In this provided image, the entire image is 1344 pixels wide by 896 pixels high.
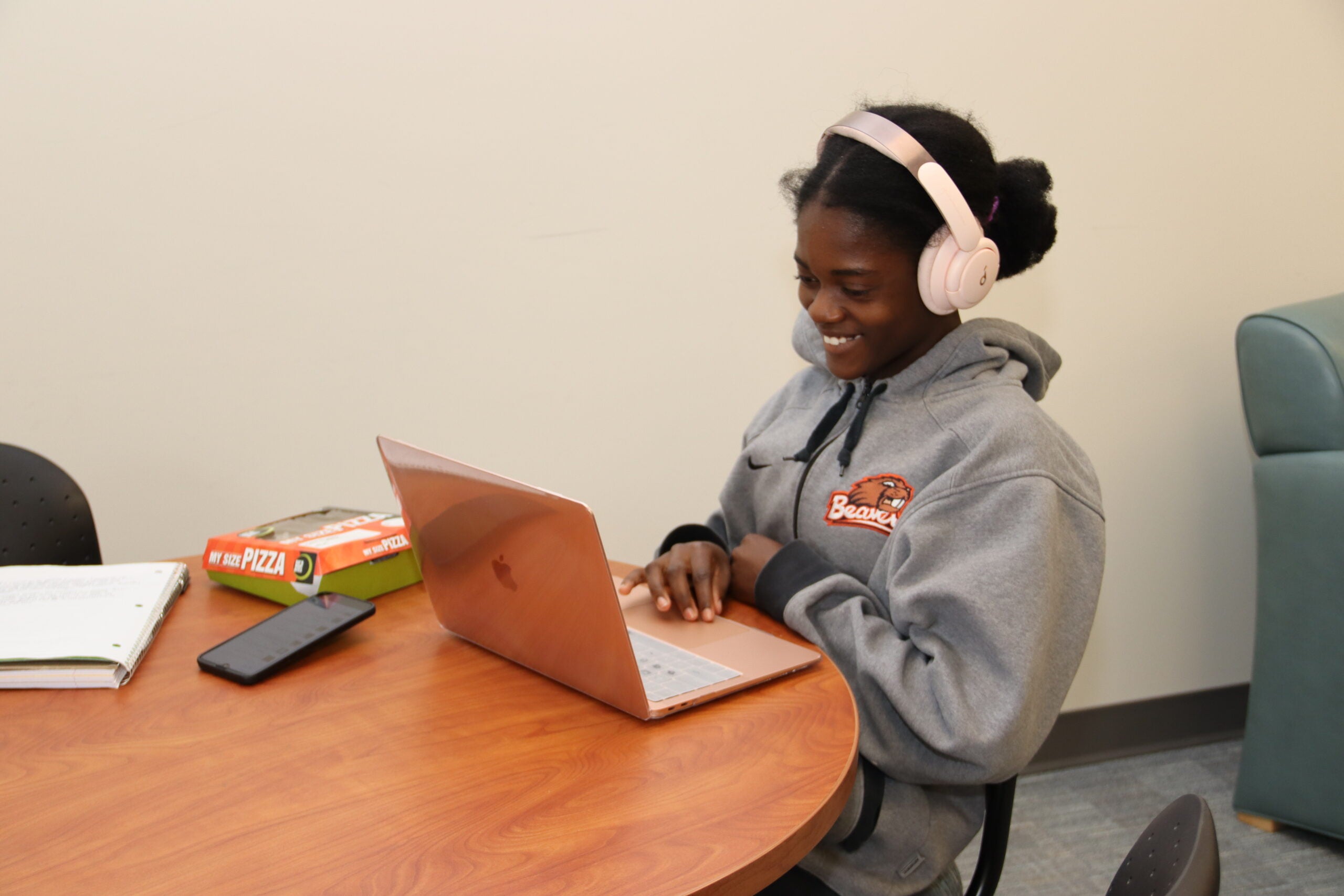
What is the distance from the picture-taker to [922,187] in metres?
1.00

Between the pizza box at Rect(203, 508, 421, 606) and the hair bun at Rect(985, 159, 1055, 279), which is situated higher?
the hair bun at Rect(985, 159, 1055, 279)

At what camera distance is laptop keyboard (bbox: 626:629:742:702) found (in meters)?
0.77

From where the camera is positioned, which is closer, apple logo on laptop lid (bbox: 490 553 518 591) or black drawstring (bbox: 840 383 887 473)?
apple logo on laptop lid (bbox: 490 553 518 591)

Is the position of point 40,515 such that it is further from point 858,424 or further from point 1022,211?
point 1022,211

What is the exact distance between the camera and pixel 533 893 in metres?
0.53

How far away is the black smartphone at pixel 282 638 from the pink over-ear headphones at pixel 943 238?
0.67 meters

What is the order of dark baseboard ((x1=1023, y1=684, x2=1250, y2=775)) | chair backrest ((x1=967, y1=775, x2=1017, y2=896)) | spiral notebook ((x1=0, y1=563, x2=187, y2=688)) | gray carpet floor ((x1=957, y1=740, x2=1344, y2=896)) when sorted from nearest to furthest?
spiral notebook ((x1=0, y1=563, x2=187, y2=688))
chair backrest ((x1=967, y1=775, x2=1017, y2=896))
gray carpet floor ((x1=957, y1=740, x2=1344, y2=896))
dark baseboard ((x1=1023, y1=684, x2=1250, y2=775))

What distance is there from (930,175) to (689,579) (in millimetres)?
491

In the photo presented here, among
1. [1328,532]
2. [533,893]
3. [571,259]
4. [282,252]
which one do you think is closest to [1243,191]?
[1328,532]

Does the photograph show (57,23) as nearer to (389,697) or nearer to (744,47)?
(744,47)

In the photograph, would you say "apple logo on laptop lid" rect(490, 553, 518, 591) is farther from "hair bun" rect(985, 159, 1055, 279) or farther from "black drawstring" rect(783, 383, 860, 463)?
"hair bun" rect(985, 159, 1055, 279)

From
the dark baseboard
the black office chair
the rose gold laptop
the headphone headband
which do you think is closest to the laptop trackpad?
the rose gold laptop

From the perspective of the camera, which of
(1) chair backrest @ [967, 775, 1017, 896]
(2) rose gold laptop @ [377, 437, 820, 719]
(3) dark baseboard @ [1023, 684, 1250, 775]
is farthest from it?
(3) dark baseboard @ [1023, 684, 1250, 775]

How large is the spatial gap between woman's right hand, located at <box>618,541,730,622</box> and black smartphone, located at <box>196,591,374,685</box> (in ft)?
0.93
